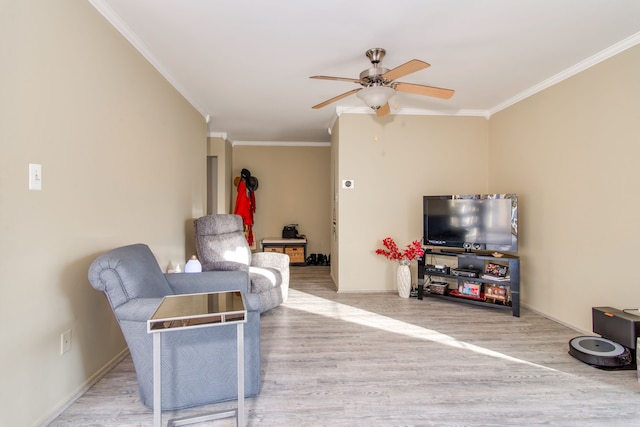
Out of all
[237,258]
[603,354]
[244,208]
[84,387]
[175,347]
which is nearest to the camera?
[175,347]

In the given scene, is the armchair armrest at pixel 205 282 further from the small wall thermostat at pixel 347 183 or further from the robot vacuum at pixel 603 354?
the robot vacuum at pixel 603 354

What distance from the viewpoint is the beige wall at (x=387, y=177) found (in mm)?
4234

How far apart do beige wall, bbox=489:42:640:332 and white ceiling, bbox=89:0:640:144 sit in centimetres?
26

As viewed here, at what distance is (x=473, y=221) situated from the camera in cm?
370

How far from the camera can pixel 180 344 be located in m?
1.72

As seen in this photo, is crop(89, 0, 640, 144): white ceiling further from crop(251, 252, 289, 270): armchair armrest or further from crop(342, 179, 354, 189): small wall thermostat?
crop(251, 252, 289, 270): armchair armrest

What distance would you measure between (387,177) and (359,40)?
211 centimetres

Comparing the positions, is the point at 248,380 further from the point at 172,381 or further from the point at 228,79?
the point at 228,79

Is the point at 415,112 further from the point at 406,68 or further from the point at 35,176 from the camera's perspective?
the point at 35,176

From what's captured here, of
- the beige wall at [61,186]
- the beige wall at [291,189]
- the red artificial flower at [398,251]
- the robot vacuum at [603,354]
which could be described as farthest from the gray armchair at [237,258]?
the robot vacuum at [603,354]

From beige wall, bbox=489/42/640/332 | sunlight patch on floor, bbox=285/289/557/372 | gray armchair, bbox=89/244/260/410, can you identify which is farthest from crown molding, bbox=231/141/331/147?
gray armchair, bbox=89/244/260/410

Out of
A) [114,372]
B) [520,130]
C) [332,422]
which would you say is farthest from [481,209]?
[114,372]

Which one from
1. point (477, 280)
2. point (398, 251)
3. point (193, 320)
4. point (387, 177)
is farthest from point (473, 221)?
point (193, 320)

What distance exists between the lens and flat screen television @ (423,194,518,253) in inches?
137
